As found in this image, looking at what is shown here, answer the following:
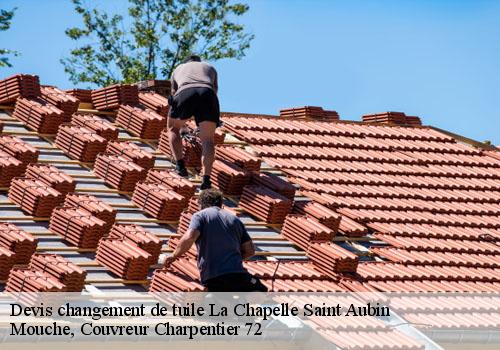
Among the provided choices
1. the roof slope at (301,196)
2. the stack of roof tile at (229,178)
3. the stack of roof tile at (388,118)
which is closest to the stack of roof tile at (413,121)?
the stack of roof tile at (388,118)

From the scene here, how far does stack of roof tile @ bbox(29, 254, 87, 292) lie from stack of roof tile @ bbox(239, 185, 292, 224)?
140 inches

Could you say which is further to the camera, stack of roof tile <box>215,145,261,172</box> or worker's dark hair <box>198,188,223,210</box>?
stack of roof tile <box>215,145,261,172</box>

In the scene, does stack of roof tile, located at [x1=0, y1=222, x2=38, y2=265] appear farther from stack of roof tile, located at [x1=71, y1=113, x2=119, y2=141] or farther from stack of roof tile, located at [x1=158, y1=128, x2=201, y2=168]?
stack of roof tile, located at [x1=158, y1=128, x2=201, y2=168]

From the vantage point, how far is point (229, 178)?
15.9 m

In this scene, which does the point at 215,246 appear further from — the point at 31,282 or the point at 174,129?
the point at 174,129

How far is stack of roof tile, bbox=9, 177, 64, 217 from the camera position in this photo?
13789 millimetres

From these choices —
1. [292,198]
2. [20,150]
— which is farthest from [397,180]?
[20,150]

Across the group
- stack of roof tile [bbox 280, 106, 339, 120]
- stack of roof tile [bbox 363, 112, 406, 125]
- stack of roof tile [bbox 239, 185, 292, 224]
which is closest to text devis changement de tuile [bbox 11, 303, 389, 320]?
stack of roof tile [bbox 239, 185, 292, 224]

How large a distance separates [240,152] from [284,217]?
141cm

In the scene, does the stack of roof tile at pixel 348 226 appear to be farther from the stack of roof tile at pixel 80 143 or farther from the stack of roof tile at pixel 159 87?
the stack of roof tile at pixel 159 87

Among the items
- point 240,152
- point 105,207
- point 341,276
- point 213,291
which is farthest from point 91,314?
point 240,152

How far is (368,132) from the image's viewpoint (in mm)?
19906

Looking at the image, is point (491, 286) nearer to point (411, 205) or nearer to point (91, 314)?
point (411, 205)

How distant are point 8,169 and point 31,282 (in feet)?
9.14
